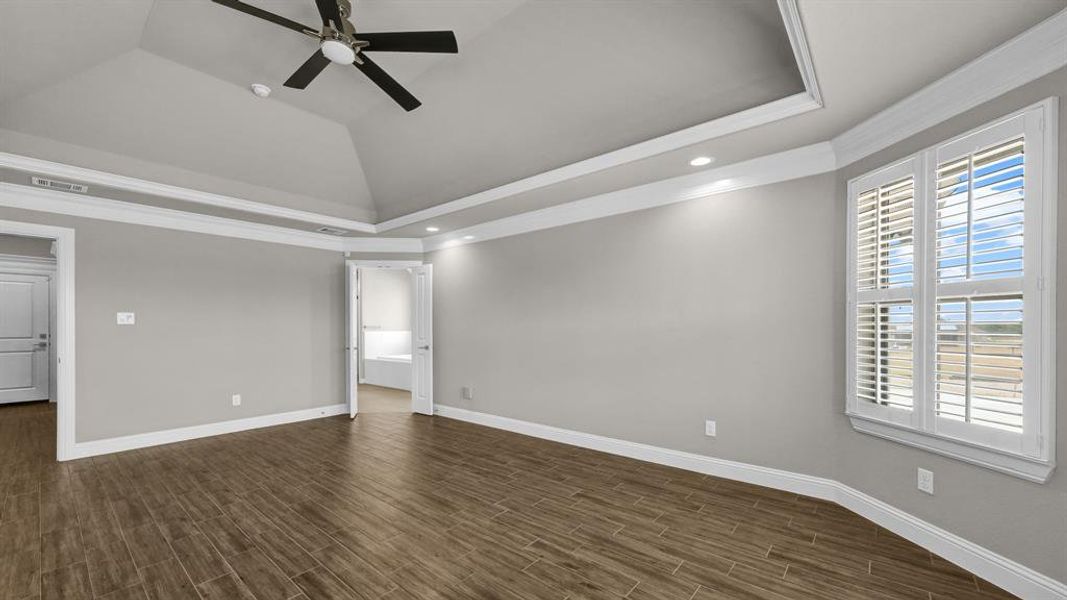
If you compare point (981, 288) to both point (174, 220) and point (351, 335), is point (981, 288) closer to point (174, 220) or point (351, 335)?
point (351, 335)

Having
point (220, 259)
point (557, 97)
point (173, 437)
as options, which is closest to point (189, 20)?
point (557, 97)

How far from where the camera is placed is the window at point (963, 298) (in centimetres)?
194

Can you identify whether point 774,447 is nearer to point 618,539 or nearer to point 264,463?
point 618,539

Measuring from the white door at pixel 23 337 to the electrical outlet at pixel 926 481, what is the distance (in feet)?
38.1

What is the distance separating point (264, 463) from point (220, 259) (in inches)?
105

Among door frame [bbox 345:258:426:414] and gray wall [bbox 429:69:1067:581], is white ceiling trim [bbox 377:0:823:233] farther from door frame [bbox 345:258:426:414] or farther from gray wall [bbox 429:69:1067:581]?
door frame [bbox 345:258:426:414]

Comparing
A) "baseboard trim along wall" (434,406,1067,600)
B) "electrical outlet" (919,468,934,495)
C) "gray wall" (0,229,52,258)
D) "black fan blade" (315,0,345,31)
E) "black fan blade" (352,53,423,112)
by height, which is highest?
"black fan blade" (315,0,345,31)

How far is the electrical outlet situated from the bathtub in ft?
24.4

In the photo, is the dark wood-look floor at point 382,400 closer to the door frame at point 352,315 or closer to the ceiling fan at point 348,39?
the door frame at point 352,315

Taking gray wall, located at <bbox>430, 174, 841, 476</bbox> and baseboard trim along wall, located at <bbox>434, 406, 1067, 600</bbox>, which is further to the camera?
gray wall, located at <bbox>430, 174, 841, 476</bbox>

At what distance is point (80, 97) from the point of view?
3.31 meters

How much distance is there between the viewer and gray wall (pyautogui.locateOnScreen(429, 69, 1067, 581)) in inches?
86.5

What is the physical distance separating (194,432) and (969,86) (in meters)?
7.26

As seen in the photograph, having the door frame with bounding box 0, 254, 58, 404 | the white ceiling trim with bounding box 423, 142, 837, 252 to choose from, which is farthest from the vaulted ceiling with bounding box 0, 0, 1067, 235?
the door frame with bounding box 0, 254, 58, 404
